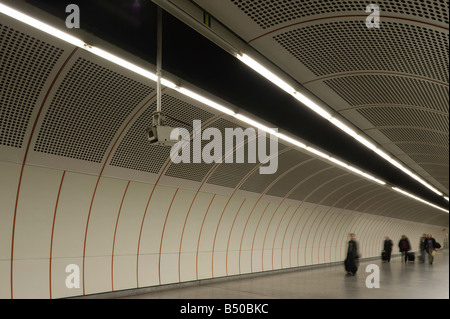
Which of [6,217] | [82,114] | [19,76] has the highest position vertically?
[19,76]

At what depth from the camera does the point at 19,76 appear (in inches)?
270

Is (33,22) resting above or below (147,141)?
above

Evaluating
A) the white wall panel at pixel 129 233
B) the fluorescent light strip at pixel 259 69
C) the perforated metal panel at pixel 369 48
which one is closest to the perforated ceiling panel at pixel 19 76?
the white wall panel at pixel 129 233

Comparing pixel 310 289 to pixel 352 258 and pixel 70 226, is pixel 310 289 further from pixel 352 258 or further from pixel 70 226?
pixel 70 226

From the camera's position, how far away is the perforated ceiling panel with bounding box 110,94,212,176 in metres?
9.37

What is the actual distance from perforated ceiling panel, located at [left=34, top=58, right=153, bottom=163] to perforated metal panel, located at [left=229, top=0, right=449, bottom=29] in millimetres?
3198

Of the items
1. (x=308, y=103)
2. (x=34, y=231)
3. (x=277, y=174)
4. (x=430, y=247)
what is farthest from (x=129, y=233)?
(x=430, y=247)

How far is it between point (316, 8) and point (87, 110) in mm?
5196

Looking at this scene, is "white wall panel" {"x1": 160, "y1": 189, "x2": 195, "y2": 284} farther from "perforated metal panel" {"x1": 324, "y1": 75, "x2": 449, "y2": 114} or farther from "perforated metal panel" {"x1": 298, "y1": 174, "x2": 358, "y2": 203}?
"perforated metal panel" {"x1": 298, "y1": 174, "x2": 358, "y2": 203}

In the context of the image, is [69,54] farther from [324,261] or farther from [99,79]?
[324,261]

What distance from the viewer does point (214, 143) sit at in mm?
11906

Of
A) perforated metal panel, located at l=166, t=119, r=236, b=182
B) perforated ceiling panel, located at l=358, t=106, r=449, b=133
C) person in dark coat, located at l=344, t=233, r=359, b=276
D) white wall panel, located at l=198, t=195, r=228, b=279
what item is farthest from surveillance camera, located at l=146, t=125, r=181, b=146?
person in dark coat, located at l=344, t=233, r=359, b=276

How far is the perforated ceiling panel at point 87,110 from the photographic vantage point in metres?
7.50

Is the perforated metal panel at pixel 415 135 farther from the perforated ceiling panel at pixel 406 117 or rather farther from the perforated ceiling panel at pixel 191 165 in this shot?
the perforated ceiling panel at pixel 191 165
